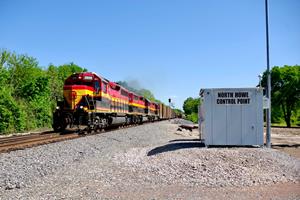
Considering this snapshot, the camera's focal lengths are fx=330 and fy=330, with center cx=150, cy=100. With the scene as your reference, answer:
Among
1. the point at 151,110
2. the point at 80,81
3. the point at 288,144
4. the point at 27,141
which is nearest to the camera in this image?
the point at 27,141

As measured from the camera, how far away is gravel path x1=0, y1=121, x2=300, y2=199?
288 inches

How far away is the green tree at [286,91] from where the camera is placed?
57500 millimetres

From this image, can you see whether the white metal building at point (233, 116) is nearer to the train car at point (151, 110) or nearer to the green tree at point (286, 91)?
the train car at point (151, 110)

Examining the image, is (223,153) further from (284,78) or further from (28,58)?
(284,78)

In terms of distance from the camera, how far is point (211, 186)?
7.88m

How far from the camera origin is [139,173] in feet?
30.2

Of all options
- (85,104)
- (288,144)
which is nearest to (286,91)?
(288,144)

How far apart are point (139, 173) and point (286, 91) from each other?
54531 millimetres

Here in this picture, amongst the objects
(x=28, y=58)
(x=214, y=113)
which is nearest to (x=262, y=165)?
(x=214, y=113)

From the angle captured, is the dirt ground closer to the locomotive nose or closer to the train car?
the locomotive nose

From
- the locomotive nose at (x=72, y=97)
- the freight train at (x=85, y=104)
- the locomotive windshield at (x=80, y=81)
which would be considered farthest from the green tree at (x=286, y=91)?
the locomotive nose at (x=72, y=97)

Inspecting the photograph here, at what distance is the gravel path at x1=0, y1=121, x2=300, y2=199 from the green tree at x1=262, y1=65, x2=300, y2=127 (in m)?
50.7

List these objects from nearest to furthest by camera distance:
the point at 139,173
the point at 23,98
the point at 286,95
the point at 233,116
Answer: the point at 139,173
the point at 233,116
the point at 23,98
the point at 286,95

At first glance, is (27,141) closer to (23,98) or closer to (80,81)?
Answer: (80,81)
